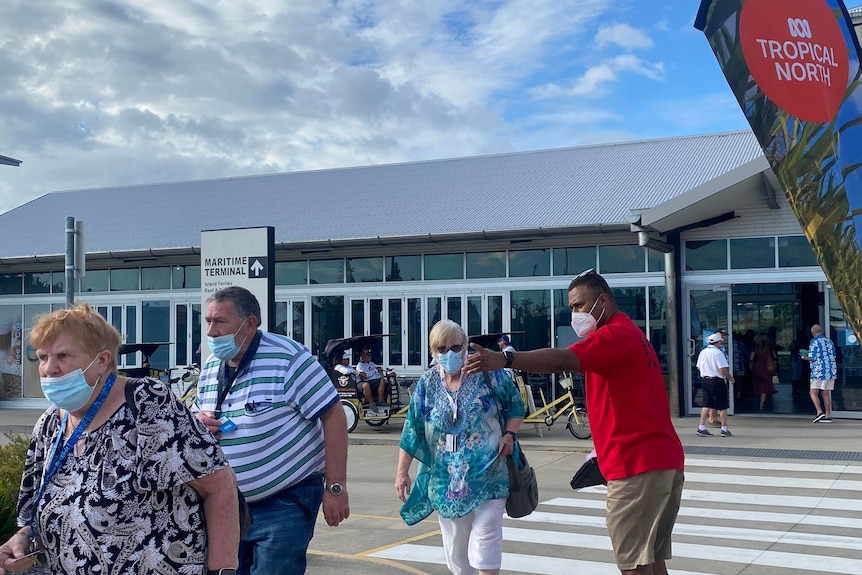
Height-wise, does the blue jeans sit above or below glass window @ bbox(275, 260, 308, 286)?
below

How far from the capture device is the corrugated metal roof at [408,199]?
20797 mm

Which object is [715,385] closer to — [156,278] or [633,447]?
[633,447]

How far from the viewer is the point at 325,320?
22.4m

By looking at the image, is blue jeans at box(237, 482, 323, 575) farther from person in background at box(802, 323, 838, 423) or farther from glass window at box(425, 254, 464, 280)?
glass window at box(425, 254, 464, 280)

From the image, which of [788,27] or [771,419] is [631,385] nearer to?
[788,27]

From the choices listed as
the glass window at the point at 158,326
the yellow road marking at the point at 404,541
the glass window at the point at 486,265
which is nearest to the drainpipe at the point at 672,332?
the glass window at the point at 486,265

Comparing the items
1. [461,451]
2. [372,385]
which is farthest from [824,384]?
[461,451]

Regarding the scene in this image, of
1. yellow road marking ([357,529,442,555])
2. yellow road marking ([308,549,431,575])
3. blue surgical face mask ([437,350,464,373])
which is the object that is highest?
blue surgical face mask ([437,350,464,373])

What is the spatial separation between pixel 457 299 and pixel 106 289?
10.3 metres

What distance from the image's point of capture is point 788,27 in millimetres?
4633

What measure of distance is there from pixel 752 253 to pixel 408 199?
904 cm

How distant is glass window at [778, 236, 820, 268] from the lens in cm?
1816

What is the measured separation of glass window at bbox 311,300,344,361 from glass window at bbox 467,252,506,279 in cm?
337

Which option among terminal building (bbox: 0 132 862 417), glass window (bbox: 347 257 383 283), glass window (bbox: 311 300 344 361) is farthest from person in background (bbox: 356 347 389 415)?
glass window (bbox: 311 300 344 361)
